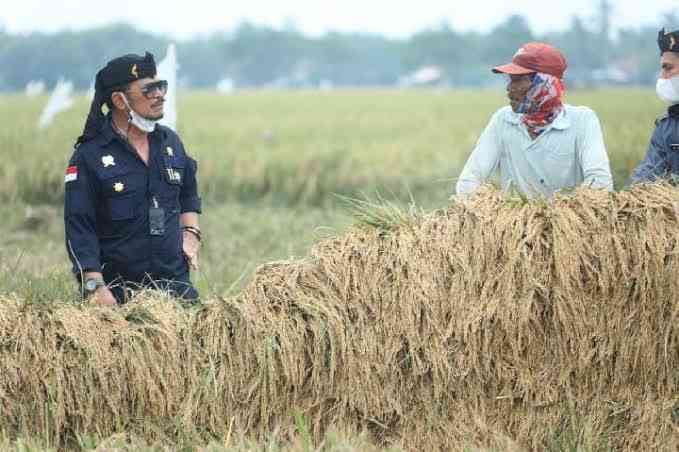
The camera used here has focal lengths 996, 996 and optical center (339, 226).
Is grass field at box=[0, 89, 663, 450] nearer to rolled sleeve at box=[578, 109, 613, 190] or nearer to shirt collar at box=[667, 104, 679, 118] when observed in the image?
rolled sleeve at box=[578, 109, 613, 190]

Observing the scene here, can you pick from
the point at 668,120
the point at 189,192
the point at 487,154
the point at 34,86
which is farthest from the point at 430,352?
the point at 34,86

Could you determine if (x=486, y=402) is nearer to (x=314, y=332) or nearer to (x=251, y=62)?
(x=314, y=332)

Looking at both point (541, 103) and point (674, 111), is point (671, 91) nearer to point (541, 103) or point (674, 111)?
point (674, 111)

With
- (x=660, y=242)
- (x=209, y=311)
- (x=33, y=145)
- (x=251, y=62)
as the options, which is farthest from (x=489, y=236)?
(x=251, y=62)

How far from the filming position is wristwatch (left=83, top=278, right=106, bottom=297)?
4324mm

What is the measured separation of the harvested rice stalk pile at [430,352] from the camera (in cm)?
384

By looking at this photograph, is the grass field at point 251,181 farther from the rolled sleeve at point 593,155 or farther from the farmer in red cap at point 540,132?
the rolled sleeve at point 593,155

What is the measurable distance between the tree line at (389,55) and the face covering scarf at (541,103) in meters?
67.8

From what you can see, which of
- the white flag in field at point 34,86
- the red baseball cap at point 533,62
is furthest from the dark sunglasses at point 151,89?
the white flag in field at point 34,86

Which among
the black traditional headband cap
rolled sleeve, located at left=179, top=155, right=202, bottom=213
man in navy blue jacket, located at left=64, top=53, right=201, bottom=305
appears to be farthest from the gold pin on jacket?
rolled sleeve, located at left=179, top=155, right=202, bottom=213

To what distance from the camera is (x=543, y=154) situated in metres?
4.67

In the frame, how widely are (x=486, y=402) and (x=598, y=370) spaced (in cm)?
46

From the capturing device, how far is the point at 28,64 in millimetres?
14094

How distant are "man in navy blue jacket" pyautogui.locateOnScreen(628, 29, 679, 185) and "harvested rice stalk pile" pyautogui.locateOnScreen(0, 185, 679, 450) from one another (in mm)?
741
